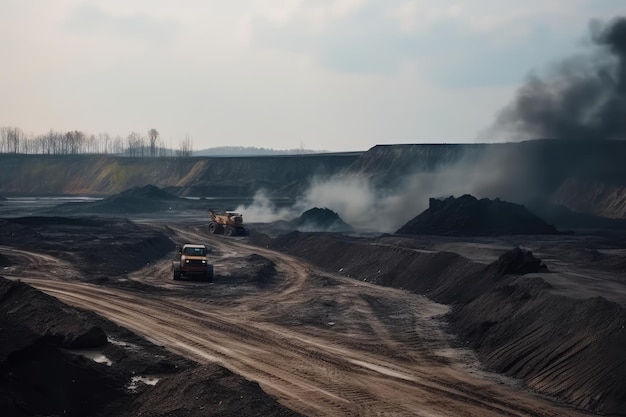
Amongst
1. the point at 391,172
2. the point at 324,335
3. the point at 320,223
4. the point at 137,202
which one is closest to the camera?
the point at 324,335

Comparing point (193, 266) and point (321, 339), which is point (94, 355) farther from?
point (193, 266)

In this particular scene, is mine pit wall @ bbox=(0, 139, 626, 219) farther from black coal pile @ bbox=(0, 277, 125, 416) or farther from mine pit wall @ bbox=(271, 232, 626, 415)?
black coal pile @ bbox=(0, 277, 125, 416)

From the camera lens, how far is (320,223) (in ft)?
262

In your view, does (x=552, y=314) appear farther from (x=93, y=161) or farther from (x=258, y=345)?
(x=93, y=161)

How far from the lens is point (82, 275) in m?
46.6

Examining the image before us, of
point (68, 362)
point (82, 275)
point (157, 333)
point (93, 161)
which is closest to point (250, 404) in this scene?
point (68, 362)

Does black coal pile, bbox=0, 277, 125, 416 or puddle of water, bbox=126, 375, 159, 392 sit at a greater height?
black coal pile, bbox=0, 277, 125, 416

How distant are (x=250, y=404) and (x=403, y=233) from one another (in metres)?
53.7

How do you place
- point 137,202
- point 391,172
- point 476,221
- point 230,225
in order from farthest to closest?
point 391,172 < point 137,202 < point 230,225 < point 476,221

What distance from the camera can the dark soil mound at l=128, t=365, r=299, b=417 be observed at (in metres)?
17.1

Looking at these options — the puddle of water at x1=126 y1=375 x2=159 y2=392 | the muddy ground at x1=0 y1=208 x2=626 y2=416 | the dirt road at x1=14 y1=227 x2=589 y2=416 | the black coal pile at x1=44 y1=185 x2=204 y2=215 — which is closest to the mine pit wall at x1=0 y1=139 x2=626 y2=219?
the black coal pile at x1=44 y1=185 x2=204 y2=215

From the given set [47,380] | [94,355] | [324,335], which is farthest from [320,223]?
[47,380]

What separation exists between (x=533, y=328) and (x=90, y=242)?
1609 inches

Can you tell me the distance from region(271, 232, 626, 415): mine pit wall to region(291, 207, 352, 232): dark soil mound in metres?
32.3
